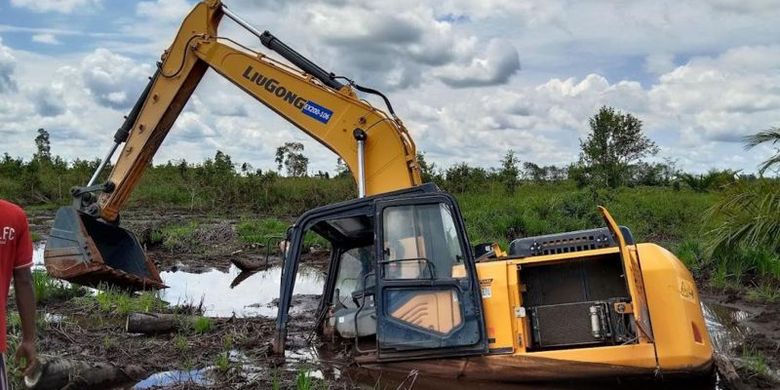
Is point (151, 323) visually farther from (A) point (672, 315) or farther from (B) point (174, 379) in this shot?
(A) point (672, 315)

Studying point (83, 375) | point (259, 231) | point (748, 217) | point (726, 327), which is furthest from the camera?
point (259, 231)

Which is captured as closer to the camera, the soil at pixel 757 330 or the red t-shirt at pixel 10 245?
the red t-shirt at pixel 10 245

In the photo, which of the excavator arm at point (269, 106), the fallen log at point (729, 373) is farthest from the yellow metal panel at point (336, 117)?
the fallen log at point (729, 373)

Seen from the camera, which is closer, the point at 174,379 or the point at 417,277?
the point at 174,379

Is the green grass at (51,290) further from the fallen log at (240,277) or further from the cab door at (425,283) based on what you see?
the cab door at (425,283)

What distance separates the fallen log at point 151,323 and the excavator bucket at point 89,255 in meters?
1.46

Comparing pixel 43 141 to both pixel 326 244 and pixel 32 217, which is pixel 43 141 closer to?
pixel 32 217

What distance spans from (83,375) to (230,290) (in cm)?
590

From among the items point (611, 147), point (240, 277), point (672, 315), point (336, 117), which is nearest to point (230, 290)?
point (240, 277)

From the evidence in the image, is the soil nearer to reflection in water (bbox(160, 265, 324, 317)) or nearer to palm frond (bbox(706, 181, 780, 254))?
palm frond (bbox(706, 181, 780, 254))

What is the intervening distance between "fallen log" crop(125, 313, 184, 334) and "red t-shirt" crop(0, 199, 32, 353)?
181 inches

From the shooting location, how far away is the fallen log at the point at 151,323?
26.1ft

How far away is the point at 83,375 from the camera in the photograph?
19.0 feet

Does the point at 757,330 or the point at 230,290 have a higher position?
the point at 230,290
